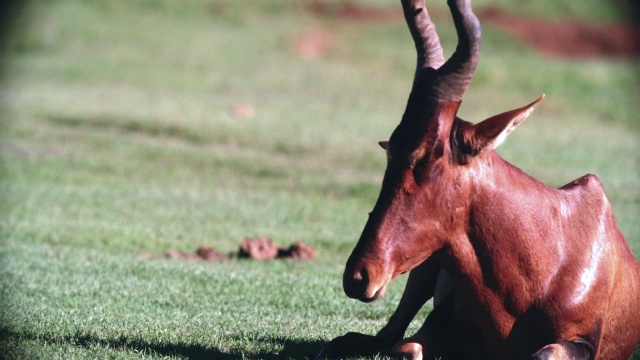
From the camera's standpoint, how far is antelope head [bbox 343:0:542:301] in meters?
5.26

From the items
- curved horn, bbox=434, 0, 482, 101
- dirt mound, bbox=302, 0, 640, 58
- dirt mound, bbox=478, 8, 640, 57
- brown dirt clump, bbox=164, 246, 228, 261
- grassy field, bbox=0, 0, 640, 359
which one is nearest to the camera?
curved horn, bbox=434, 0, 482, 101

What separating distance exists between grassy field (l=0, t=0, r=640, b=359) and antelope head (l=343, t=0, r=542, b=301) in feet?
5.23

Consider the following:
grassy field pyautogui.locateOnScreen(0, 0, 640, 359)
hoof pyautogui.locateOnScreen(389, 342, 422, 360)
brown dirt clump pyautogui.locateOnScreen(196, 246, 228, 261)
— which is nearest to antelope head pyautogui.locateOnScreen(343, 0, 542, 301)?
hoof pyautogui.locateOnScreen(389, 342, 422, 360)

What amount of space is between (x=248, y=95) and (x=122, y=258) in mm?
14646

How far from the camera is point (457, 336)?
595cm

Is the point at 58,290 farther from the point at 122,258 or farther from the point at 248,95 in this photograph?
the point at 248,95

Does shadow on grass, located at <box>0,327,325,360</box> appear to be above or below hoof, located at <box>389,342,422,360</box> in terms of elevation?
below

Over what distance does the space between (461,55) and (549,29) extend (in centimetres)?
3440

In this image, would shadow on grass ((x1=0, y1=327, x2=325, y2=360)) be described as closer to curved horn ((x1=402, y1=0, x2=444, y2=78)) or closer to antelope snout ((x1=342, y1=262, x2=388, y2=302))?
antelope snout ((x1=342, y1=262, x2=388, y2=302))

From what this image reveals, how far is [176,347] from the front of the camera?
6.64 metres

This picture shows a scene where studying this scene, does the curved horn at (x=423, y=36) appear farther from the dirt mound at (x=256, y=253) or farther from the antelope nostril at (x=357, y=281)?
the dirt mound at (x=256, y=253)

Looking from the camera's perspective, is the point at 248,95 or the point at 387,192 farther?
the point at 248,95

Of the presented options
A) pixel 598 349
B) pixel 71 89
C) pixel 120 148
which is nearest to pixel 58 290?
pixel 598 349

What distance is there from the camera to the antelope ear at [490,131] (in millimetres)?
5137
